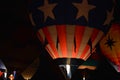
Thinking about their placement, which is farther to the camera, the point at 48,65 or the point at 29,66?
the point at 48,65

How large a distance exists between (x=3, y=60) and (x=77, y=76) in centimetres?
385

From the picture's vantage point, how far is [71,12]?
8.09m

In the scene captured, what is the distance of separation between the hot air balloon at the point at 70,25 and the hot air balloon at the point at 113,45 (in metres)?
1.88

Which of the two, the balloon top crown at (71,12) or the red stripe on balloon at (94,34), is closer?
the balloon top crown at (71,12)

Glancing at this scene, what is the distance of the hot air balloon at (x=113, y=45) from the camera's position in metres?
10.5

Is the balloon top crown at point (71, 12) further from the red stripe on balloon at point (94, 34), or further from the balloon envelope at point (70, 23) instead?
the red stripe on balloon at point (94, 34)

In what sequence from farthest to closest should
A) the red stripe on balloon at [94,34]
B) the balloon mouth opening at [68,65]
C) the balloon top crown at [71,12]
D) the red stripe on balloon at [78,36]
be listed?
the red stripe on balloon at [94,34] < the balloon mouth opening at [68,65] < the red stripe on balloon at [78,36] < the balloon top crown at [71,12]

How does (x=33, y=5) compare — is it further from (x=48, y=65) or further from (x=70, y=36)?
(x=48, y=65)

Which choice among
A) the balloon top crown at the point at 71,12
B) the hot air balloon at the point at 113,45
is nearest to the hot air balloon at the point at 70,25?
the balloon top crown at the point at 71,12

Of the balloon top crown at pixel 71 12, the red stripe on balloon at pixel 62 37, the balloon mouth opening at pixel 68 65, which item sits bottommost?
the balloon mouth opening at pixel 68 65

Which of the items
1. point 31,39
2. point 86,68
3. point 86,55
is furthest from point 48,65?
point 86,55

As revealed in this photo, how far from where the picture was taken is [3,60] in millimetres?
12625

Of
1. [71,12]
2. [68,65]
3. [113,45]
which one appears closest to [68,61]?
[68,65]

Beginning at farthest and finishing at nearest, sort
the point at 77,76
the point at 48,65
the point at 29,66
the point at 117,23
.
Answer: the point at 48,65, the point at 77,76, the point at 29,66, the point at 117,23
